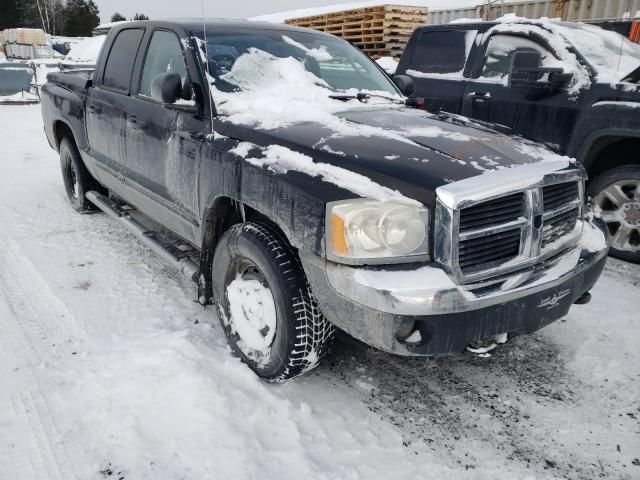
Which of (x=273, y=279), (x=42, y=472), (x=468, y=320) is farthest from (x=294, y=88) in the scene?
(x=42, y=472)

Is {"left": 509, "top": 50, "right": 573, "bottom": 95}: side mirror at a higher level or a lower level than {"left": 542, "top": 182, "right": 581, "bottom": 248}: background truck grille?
higher

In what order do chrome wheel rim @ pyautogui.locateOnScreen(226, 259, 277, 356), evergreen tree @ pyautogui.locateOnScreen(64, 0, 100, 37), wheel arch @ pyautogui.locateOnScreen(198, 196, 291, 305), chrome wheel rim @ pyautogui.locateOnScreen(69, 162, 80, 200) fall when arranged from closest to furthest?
chrome wheel rim @ pyautogui.locateOnScreen(226, 259, 277, 356), wheel arch @ pyautogui.locateOnScreen(198, 196, 291, 305), chrome wheel rim @ pyautogui.locateOnScreen(69, 162, 80, 200), evergreen tree @ pyautogui.locateOnScreen(64, 0, 100, 37)

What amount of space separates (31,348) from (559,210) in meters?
2.89

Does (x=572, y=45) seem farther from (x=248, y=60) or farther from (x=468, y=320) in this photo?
(x=468, y=320)

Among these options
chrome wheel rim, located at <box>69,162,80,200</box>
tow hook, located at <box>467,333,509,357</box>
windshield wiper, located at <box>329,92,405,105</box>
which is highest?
windshield wiper, located at <box>329,92,405,105</box>

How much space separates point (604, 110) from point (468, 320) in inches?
120

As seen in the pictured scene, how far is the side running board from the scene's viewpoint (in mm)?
3337

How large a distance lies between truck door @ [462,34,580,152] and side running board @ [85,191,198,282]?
2901 mm

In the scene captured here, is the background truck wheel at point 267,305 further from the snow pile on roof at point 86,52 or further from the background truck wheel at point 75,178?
the snow pile on roof at point 86,52

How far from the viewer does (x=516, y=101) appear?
491 cm

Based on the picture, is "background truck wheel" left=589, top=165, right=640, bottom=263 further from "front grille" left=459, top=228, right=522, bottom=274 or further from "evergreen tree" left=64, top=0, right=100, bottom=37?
"evergreen tree" left=64, top=0, right=100, bottom=37

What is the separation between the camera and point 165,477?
6.88 ft

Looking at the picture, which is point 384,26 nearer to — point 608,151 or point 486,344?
point 608,151

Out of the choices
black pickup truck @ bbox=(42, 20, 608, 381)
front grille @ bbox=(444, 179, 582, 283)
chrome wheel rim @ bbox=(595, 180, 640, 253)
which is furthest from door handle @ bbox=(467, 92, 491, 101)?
front grille @ bbox=(444, 179, 582, 283)
